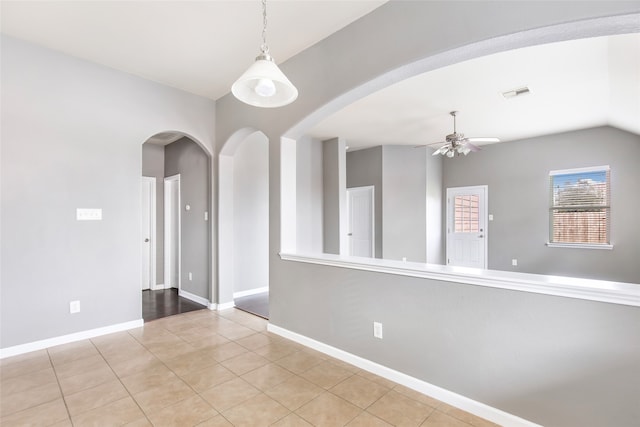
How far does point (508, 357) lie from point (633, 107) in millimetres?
3917

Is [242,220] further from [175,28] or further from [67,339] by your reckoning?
[175,28]

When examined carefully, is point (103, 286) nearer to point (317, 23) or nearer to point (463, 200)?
point (317, 23)

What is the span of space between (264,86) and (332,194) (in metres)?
3.96

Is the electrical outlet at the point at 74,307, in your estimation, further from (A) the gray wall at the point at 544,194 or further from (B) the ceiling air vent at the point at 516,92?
(A) the gray wall at the point at 544,194

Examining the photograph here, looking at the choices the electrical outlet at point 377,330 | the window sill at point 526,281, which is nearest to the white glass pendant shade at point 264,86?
the window sill at point 526,281

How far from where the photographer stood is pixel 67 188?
3174mm

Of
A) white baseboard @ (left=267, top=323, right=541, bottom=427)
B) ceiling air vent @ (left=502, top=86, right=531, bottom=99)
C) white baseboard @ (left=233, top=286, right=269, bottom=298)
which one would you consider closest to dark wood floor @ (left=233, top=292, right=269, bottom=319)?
white baseboard @ (left=233, top=286, right=269, bottom=298)

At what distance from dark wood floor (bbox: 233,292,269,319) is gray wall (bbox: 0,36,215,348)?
4.47ft

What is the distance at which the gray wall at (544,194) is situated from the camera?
16.3 feet

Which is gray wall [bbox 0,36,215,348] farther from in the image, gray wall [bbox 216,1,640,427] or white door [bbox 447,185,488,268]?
white door [bbox 447,185,488,268]

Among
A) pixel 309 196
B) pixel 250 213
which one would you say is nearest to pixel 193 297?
pixel 250 213

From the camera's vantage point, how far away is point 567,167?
5.55 meters

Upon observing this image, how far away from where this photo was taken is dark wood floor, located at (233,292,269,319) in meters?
4.23

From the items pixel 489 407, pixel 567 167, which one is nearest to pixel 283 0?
pixel 489 407
